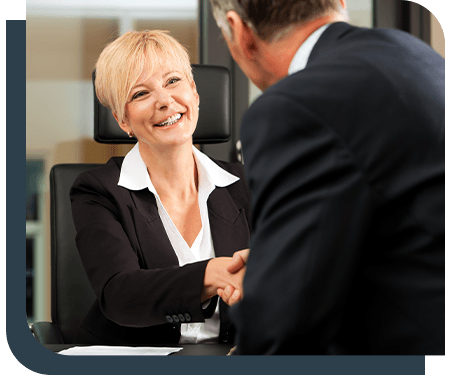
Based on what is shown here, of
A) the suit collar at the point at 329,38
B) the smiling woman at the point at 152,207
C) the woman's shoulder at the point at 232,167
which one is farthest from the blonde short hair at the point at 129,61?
the suit collar at the point at 329,38

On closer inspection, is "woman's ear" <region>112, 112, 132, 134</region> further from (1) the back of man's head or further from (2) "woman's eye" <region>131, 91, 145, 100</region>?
(1) the back of man's head

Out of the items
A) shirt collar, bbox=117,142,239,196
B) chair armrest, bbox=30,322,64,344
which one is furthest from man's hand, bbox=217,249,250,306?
chair armrest, bbox=30,322,64,344

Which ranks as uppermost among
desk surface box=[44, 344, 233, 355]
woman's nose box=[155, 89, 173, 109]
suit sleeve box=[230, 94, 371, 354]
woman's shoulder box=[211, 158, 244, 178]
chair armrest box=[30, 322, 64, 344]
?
woman's nose box=[155, 89, 173, 109]

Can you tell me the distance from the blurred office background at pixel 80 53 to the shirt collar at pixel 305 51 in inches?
15.7

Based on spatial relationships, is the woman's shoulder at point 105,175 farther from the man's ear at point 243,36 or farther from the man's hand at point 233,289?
the man's ear at point 243,36

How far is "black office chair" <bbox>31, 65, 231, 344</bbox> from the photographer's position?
1053 mm

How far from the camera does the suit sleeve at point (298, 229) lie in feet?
1.43

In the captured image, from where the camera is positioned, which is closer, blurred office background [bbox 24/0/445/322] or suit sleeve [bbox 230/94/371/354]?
suit sleeve [bbox 230/94/371/354]

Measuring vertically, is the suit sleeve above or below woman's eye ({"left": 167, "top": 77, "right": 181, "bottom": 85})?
below

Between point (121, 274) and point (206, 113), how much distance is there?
425 millimetres

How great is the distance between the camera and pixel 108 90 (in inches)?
40.1

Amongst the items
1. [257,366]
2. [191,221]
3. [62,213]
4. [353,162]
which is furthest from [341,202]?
[62,213]

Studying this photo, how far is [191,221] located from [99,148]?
415 millimetres

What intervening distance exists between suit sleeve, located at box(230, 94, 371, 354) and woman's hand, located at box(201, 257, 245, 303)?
1.08ft
